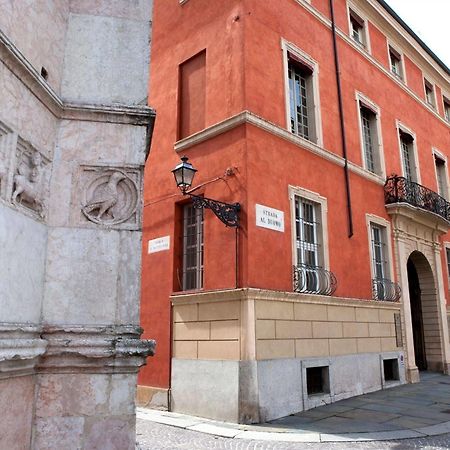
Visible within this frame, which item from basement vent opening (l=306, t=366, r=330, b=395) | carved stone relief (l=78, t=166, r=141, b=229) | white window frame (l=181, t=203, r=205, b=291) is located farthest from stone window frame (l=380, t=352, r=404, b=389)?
carved stone relief (l=78, t=166, r=141, b=229)

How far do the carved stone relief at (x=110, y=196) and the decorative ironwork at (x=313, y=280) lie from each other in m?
7.09

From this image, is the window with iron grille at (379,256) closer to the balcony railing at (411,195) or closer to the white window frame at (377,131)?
the balcony railing at (411,195)

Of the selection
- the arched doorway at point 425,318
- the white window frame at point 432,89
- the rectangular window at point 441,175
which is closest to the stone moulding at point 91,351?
the arched doorway at point 425,318

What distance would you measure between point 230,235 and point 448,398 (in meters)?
6.35

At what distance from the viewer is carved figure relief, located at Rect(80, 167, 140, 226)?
3.32 metres

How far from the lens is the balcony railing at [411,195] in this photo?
45.6 ft

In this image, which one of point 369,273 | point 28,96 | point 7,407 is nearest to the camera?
point 7,407

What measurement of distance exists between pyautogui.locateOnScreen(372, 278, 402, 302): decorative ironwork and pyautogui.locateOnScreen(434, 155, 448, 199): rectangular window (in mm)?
6655

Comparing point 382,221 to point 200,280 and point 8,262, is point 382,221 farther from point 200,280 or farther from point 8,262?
point 8,262

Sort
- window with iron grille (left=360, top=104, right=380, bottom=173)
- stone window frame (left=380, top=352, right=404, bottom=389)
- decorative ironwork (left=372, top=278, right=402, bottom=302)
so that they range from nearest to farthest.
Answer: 1. stone window frame (left=380, top=352, right=404, bottom=389)
2. decorative ironwork (left=372, top=278, right=402, bottom=302)
3. window with iron grille (left=360, top=104, right=380, bottom=173)

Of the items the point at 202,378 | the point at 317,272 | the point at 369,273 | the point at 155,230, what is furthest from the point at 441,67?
the point at 202,378

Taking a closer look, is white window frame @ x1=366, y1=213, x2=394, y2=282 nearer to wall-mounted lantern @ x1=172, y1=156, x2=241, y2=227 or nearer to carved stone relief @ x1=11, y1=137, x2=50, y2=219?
wall-mounted lantern @ x1=172, y1=156, x2=241, y2=227

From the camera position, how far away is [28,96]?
3.06 meters

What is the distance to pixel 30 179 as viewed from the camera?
3.07 metres
